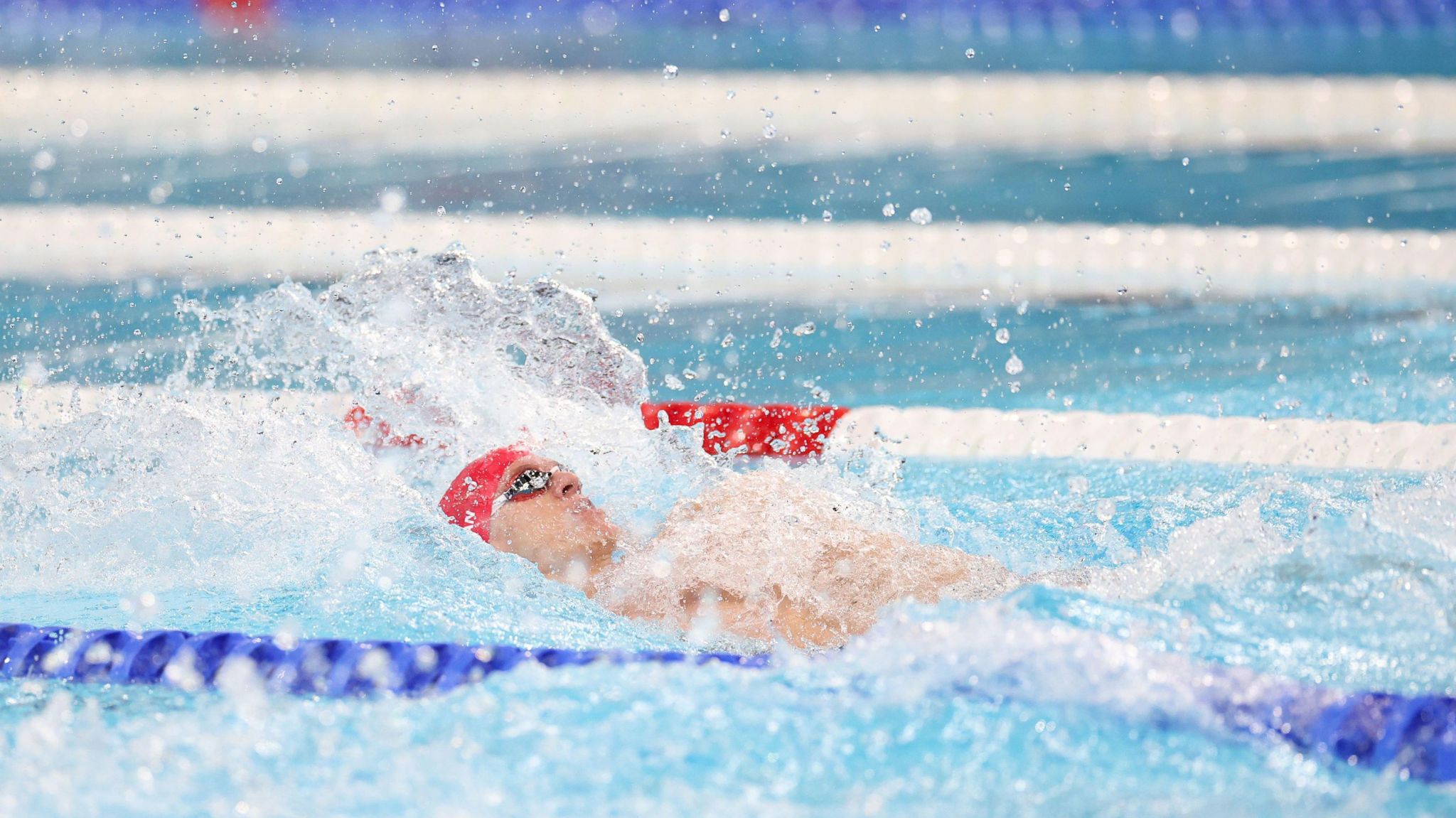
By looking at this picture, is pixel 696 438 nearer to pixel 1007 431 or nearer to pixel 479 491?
pixel 1007 431

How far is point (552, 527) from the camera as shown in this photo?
184 centimetres

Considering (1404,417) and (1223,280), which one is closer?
(1404,417)

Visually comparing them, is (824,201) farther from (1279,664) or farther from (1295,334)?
(1279,664)

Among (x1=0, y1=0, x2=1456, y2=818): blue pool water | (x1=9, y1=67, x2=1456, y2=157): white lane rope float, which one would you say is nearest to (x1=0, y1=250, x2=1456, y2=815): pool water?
(x1=0, y1=0, x2=1456, y2=818): blue pool water

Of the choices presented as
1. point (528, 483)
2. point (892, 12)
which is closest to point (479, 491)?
point (528, 483)

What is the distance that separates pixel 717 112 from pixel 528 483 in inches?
97.1

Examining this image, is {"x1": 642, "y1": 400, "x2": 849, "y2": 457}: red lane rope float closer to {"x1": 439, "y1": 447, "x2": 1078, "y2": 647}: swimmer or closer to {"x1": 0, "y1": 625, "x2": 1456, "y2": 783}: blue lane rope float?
{"x1": 439, "y1": 447, "x2": 1078, "y2": 647}: swimmer

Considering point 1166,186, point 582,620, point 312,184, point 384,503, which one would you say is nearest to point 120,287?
point 312,184

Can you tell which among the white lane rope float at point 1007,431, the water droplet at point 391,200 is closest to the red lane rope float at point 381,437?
the white lane rope float at point 1007,431

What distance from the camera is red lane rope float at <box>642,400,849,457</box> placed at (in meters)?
2.84

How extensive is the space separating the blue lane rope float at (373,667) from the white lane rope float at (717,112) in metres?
2.55

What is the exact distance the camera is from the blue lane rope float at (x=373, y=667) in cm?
125

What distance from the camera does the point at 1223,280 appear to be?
3.61 m

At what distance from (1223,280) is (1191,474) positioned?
1184 mm
